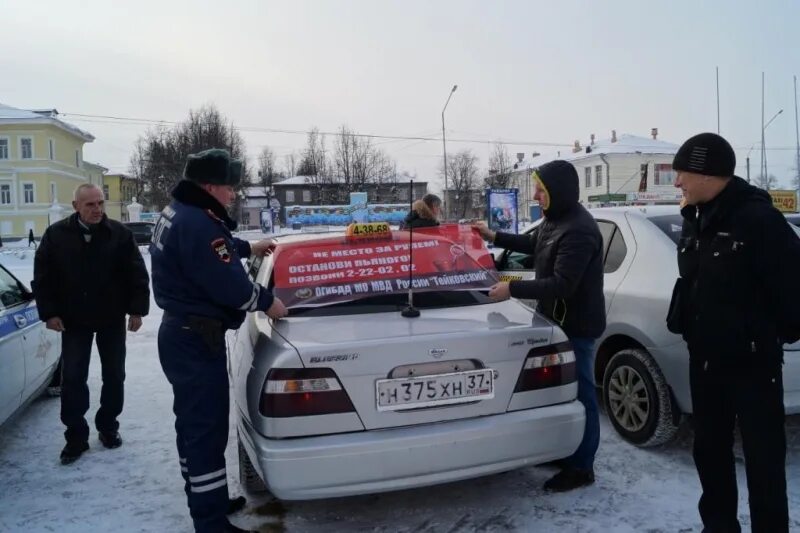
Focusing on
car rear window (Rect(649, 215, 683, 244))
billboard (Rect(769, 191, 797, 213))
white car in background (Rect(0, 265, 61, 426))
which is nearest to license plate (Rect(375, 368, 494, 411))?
car rear window (Rect(649, 215, 683, 244))

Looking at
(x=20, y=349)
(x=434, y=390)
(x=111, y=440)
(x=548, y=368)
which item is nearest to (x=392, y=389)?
(x=434, y=390)

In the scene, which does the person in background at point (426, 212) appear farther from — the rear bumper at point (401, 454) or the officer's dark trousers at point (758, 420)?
the officer's dark trousers at point (758, 420)

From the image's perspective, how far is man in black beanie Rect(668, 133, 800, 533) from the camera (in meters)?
2.44

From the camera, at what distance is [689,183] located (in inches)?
105

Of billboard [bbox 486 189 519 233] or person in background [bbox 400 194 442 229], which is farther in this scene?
billboard [bbox 486 189 519 233]

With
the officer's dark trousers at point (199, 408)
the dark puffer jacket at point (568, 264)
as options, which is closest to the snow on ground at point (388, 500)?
the officer's dark trousers at point (199, 408)

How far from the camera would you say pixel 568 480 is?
11.2 feet

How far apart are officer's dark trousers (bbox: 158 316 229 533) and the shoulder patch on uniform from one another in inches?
14.4

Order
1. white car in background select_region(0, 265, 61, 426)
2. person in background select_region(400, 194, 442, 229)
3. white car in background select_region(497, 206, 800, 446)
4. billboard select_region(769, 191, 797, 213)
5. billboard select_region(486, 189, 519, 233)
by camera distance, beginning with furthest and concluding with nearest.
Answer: billboard select_region(486, 189, 519, 233), billboard select_region(769, 191, 797, 213), person in background select_region(400, 194, 442, 229), white car in background select_region(0, 265, 61, 426), white car in background select_region(497, 206, 800, 446)

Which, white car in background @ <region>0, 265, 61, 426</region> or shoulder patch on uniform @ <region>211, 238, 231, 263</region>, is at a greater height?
shoulder patch on uniform @ <region>211, 238, 231, 263</region>

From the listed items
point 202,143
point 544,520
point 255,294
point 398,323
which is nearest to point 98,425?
point 255,294

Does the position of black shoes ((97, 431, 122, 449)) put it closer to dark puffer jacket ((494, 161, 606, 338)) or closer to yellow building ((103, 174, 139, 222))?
dark puffer jacket ((494, 161, 606, 338))

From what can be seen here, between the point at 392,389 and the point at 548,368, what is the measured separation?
0.82 m

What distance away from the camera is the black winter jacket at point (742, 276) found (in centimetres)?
239
